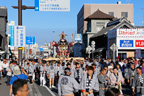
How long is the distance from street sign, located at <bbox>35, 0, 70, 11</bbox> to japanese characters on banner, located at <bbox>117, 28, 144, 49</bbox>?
2572 cm

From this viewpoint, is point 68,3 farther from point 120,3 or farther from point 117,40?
point 120,3

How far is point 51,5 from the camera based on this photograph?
16.7m

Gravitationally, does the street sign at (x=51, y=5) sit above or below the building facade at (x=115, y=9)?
below

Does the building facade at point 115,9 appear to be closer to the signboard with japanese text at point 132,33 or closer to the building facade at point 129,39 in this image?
the building facade at point 129,39

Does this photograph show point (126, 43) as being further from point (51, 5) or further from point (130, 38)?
point (51, 5)

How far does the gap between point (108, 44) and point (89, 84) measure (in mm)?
38643

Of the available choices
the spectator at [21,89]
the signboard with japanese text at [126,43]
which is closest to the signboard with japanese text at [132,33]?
the signboard with japanese text at [126,43]

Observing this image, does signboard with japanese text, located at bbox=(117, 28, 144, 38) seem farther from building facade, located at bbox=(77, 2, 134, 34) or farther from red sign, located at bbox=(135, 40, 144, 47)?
building facade, located at bbox=(77, 2, 134, 34)

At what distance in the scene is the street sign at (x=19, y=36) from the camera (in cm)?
1577

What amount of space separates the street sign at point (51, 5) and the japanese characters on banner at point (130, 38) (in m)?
25.7

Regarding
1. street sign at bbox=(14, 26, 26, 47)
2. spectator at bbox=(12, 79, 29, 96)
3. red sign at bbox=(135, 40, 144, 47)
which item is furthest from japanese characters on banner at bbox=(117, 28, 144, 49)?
spectator at bbox=(12, 79, 29, 96)

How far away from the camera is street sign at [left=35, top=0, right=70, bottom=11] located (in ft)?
54.6

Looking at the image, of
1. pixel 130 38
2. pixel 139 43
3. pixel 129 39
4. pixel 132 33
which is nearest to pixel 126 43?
pixel 129 39

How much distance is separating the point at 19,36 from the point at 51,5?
2400 mm
